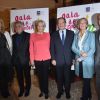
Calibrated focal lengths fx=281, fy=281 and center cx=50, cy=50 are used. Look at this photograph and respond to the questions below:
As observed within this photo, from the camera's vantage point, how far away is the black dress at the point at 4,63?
4.27 metres

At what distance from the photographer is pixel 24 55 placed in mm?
4262

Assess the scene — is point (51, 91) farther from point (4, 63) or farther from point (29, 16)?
point (29, 16)

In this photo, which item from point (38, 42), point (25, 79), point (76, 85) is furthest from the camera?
point (76, 85)

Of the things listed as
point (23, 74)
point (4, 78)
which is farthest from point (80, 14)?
point (4, 78)

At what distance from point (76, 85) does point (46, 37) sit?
1057mm

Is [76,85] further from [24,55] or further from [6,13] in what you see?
[6,13]

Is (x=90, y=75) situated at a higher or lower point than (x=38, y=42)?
lower

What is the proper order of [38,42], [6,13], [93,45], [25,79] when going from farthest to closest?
[6,13]
[25,79]
[38,42]
[93,45]

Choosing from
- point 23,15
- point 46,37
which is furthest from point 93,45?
point 23,15

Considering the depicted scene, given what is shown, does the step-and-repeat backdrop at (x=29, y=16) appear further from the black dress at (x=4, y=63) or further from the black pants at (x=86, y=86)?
the black pants at (x=86, y=86)

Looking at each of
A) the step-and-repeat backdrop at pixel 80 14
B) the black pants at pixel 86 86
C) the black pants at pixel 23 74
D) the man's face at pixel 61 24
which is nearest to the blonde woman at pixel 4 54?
the black pants at pixel 23 74

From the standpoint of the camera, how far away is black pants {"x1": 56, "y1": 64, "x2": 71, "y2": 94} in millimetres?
4117

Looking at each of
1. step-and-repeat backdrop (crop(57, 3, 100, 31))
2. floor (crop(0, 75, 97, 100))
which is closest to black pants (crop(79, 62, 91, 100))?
floor (crop(0, 75, 97, 100))

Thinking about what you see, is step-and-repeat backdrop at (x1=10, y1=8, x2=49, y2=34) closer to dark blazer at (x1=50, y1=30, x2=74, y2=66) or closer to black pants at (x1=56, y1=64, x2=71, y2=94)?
dark blazer at (x1=50, y1=30, x2=74, y2=66)
